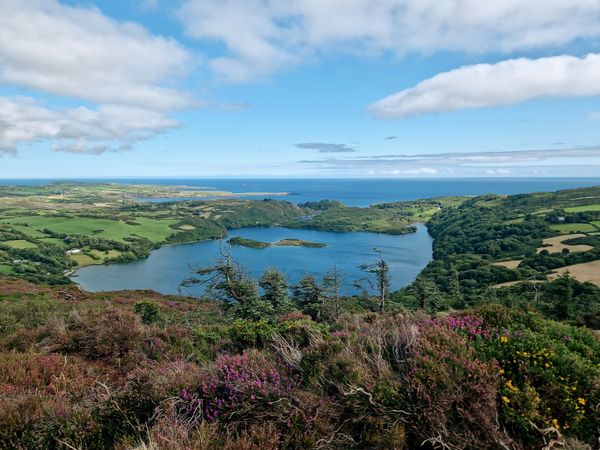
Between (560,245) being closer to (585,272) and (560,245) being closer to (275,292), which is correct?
(585,272)

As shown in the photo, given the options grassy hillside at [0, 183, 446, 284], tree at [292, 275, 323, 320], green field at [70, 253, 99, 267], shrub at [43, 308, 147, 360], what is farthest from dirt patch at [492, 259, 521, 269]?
green field at [70, 253, 99, 267]

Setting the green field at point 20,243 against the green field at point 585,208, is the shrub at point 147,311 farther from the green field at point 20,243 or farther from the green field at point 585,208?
the green field at point 585,208

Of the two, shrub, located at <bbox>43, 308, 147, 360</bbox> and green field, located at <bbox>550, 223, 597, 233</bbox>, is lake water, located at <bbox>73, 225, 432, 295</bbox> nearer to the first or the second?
green field, located at <bbox>550, 223, 597, 233</bbox>

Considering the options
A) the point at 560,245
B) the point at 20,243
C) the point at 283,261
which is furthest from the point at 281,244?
the point at 560,245

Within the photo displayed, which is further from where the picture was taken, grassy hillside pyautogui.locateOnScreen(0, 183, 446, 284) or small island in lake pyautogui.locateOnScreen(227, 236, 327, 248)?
small island in lake pyautogui.locateOnScreen(227, 236, 327, 248)

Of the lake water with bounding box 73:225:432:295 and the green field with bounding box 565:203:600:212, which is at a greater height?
the green field with bounding box 565:203:600:212

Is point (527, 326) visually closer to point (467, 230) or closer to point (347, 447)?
point (347, 447)
